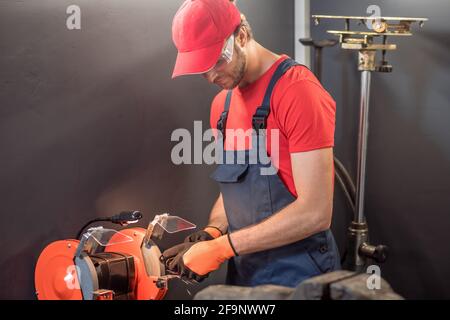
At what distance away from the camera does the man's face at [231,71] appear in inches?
72.8

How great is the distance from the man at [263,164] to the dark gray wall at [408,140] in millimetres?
732

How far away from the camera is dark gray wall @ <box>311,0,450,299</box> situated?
94.7 inches

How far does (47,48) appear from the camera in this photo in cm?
195

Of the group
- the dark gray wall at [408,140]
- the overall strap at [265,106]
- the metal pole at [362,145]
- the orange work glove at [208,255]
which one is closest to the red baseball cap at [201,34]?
the overall strap at [265,106]

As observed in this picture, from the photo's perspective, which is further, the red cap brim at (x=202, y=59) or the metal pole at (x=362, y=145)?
the metal pole at (x=362, y=145)

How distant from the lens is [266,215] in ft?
6.12

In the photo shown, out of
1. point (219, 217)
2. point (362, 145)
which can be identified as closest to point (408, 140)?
point (362, 145)

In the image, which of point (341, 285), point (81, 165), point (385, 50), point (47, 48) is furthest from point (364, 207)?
point (341, 285)

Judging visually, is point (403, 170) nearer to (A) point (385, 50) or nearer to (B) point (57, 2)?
(A) point (385, 50)

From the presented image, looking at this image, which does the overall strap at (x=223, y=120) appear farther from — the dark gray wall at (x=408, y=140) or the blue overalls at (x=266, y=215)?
the dark gray wall at (x=408, y=140)

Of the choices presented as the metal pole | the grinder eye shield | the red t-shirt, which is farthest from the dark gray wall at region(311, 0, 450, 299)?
the grinder eye shield

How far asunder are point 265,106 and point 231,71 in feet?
0.50
